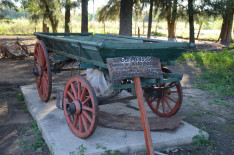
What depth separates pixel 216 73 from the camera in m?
7.98

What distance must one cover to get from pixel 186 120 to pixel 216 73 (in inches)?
154

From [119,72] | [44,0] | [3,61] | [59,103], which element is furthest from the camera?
[44,0]

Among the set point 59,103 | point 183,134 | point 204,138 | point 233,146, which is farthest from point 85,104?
point 233,146

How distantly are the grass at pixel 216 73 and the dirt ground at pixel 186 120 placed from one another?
0.35m

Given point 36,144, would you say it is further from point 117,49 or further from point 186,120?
point 186,120

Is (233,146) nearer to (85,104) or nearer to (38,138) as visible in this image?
(85,104)

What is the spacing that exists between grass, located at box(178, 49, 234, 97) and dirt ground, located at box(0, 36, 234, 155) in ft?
1.15

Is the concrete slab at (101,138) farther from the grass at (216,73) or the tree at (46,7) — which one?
the tree at (46,7)

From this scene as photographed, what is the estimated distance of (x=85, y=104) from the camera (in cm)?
356

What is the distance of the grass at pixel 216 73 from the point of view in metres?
6.70

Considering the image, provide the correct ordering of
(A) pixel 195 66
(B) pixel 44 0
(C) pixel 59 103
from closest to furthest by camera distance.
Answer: (C) pixel 59 103, (A) pixel 195 66, (B) pixel 44 0

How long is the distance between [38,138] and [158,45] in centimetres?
222

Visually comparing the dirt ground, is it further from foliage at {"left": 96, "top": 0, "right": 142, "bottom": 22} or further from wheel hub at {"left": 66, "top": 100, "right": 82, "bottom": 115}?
foliage at {"left": 96, "top": 0, "right": 142, "bottom": 22}

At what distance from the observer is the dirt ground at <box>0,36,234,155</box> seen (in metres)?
3.59
